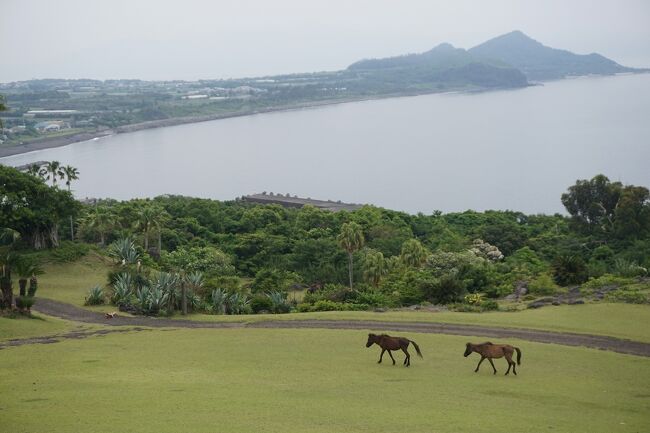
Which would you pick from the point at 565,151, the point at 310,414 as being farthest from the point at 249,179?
the point at 310,414

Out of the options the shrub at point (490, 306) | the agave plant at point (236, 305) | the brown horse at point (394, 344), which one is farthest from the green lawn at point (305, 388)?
the agave plant at point (236, 305)

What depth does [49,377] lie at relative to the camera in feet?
54.9

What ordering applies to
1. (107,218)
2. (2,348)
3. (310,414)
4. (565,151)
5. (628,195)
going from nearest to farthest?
(310,414) < (2,348) < (107,218) < (628,195) < (565,151)

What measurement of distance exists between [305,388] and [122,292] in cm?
1434

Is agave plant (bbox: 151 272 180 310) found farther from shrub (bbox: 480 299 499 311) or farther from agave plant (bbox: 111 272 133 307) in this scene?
shrub (bbox: 480 299 499 311)

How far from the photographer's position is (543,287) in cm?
2838

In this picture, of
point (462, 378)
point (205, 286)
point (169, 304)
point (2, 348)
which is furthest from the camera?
point (205, 286)

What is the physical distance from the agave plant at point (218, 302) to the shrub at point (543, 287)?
11932 millimetres

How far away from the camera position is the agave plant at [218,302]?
2766 cm

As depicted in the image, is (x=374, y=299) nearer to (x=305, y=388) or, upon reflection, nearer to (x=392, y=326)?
(x=392, y=326)

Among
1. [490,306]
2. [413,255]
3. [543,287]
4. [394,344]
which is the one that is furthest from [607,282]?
[394,344]

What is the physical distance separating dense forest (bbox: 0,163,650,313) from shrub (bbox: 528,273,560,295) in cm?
5

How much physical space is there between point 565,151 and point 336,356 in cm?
11769

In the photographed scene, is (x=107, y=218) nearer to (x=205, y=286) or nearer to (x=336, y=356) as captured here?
(x=205, y=286)
